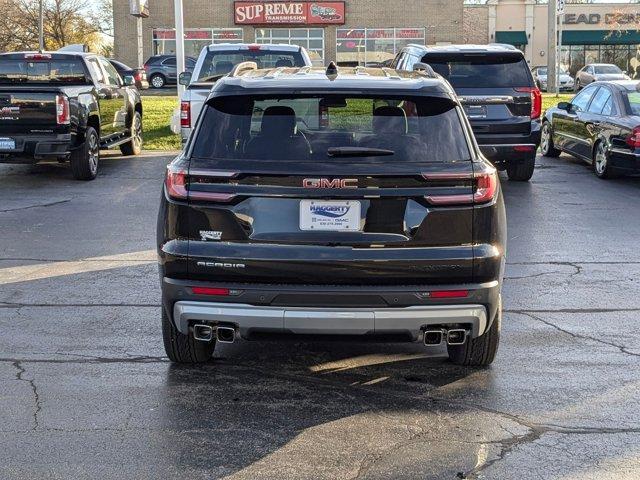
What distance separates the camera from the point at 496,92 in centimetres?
1338

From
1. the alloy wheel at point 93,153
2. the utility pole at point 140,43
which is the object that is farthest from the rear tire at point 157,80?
the alloy wheel at point 93,153

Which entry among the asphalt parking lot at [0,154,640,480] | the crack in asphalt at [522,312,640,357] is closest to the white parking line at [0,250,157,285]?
the asphalt parking lot at [0,154,640,480]

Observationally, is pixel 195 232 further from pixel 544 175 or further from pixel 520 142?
pixel 544 175

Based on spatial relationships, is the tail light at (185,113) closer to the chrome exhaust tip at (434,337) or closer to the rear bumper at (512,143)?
the rear bumper at (512,143)

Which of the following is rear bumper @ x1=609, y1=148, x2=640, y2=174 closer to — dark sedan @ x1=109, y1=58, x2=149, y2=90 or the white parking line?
the white parking line

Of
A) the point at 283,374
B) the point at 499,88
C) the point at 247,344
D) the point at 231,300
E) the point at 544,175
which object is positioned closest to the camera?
the point at 231,300

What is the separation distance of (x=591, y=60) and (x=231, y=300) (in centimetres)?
6232

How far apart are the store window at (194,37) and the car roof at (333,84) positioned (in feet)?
166

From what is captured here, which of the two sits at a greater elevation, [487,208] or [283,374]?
[487,208]

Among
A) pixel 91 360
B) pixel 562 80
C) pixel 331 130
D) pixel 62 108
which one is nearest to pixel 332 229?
pixel 331 130

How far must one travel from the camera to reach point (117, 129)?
54.7 feet

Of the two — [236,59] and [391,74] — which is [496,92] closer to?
[236,59]

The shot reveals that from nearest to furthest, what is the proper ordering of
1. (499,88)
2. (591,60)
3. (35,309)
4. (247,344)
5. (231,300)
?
(231,300), (247,344), (35,309), (499,88), (591,60)

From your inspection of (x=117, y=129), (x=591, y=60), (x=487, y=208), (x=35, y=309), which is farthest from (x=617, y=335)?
(x=591, y=60)
